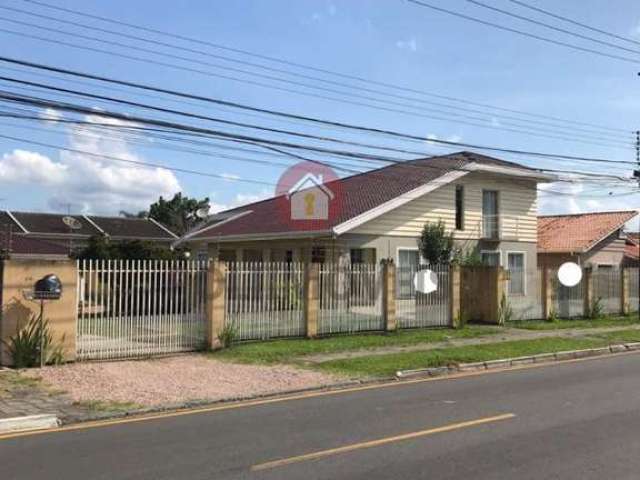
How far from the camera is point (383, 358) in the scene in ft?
46.9

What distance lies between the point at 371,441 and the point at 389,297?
38.1 feet

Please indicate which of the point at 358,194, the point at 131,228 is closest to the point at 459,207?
the point at 358,194

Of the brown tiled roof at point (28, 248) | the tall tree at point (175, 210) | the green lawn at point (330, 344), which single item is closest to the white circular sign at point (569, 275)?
the green lawn at point (330, 344)

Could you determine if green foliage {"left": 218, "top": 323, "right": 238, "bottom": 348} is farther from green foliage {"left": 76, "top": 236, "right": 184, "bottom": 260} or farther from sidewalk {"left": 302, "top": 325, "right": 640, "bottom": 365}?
green foliage {"left": 76, "top": 236, "right": 184, "bottom": 260}

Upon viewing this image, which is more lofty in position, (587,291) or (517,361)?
(587,291)

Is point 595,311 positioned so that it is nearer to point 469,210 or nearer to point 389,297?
point 469,210

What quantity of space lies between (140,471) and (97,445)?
1362 mm

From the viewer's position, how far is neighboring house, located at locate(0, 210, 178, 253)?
51.8m

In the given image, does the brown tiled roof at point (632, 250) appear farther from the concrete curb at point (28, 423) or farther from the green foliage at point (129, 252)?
the concrete curb at point (28, 423)

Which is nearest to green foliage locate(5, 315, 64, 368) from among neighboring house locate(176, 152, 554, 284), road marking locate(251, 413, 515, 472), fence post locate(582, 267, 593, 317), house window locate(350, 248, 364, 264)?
road marking locate(251, 413, 515, 472)

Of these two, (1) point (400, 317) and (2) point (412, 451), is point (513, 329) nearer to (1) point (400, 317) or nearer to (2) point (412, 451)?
(1) point (400, 317)

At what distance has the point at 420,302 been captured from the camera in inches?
790

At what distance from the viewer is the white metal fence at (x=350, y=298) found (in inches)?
693

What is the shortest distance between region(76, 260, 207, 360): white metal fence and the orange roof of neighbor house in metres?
24.7
